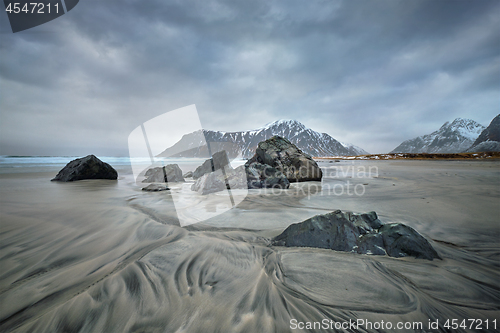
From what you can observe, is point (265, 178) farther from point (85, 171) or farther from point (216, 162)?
point (85, 171)

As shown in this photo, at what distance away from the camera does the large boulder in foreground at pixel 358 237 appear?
5.24 ft

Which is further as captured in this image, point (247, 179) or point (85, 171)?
point (85, 171)

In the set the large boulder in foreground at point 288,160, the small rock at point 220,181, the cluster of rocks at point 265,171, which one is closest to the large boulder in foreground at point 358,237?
the small rock at point 220,181

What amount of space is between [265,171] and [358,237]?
14.1 ft

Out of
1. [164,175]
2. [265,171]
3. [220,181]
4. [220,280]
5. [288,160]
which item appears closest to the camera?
[220,280]

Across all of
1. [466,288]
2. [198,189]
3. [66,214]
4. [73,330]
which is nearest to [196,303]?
[73,330]

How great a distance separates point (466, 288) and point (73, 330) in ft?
7.87

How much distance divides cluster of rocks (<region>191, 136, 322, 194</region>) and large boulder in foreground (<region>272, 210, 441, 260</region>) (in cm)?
334

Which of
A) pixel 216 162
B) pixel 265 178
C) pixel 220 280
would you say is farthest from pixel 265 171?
pixel 220 280

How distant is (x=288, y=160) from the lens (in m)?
7.74

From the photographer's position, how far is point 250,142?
14925 cm

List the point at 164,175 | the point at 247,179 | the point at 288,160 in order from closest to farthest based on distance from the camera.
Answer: the point at 247,179 → the point at 164,175 → the point at 288,160

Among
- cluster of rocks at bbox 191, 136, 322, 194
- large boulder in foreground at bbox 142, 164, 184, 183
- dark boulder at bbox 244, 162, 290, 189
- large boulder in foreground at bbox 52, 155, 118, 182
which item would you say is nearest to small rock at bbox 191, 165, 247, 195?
cluster of rocks at bbox 191, 136, 322, 194

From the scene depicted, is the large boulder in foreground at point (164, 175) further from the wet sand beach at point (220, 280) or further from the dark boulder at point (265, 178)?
the wet sand beach at point (220, 280)
